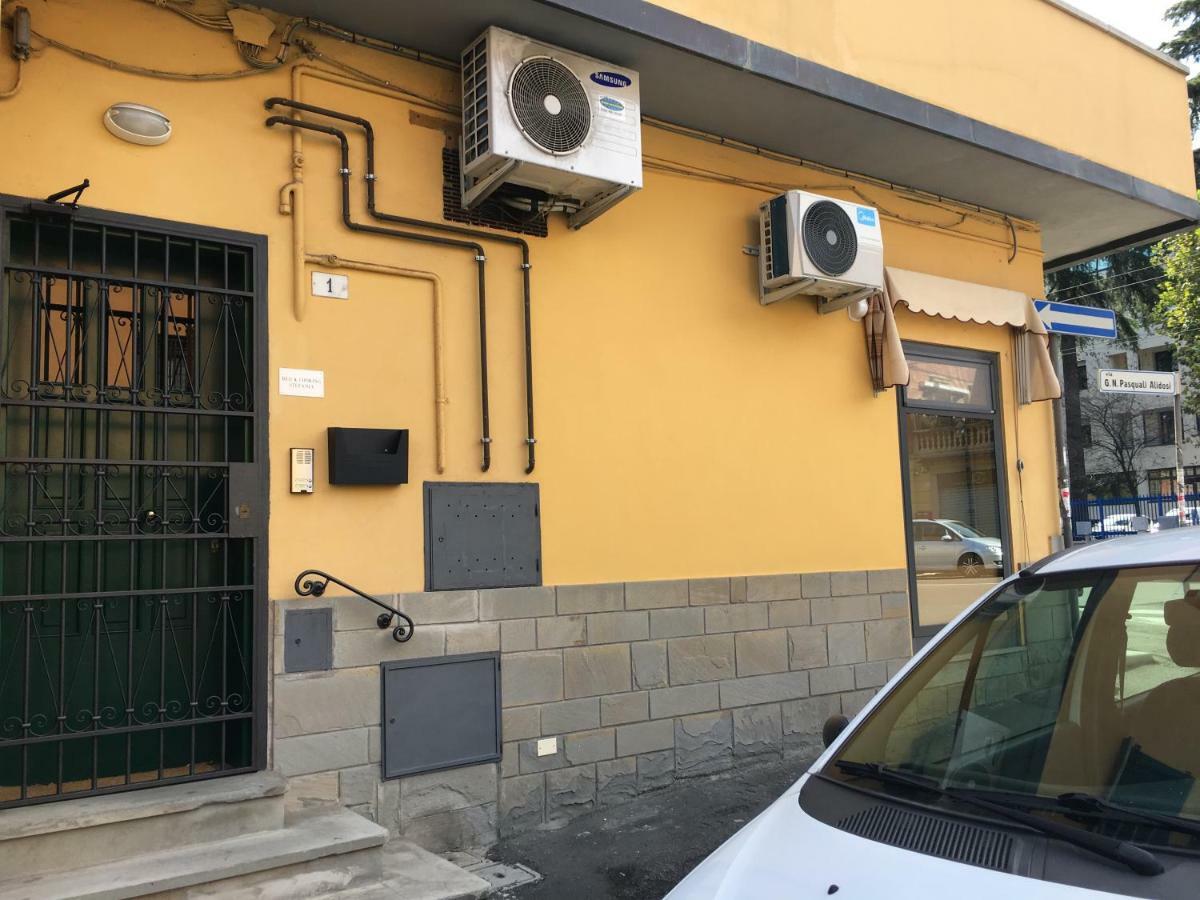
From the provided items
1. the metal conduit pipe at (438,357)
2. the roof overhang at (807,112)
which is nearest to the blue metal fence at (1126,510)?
the roof overhang at (807,112)

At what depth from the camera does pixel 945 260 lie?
24.6ft

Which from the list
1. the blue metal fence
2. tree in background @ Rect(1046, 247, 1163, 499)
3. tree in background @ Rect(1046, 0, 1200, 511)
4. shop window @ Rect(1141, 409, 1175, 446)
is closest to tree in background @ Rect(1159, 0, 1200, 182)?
tree in background @ Rect(1046, 0, 1200, 511)

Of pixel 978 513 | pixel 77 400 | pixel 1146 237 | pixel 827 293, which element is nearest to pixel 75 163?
pixel 77 400

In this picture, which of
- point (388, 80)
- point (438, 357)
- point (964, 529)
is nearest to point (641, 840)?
point (438, 357)

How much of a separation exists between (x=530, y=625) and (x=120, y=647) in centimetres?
202

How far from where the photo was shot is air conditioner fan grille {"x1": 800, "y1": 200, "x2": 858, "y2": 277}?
241 inches

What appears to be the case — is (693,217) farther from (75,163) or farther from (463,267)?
(75,163)

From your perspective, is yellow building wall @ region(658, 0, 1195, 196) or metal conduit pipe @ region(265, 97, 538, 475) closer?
metal conduit pipe @ region(265, 97, 538, 475)

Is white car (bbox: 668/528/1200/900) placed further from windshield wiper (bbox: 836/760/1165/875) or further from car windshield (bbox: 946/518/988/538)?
car windshield (bbox: 946/518/988/538)

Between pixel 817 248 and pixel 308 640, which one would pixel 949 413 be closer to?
pixel 817 248

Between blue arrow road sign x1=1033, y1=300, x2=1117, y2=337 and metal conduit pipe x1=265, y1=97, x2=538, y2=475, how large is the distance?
4.93 metres

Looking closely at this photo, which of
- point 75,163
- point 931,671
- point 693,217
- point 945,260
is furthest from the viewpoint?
point 945,260

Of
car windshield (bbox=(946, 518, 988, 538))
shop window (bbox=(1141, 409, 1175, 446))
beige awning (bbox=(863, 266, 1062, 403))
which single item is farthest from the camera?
shop window (bbox=(1141, 409, 1175, 446))

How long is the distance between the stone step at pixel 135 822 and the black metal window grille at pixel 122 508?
17cm
